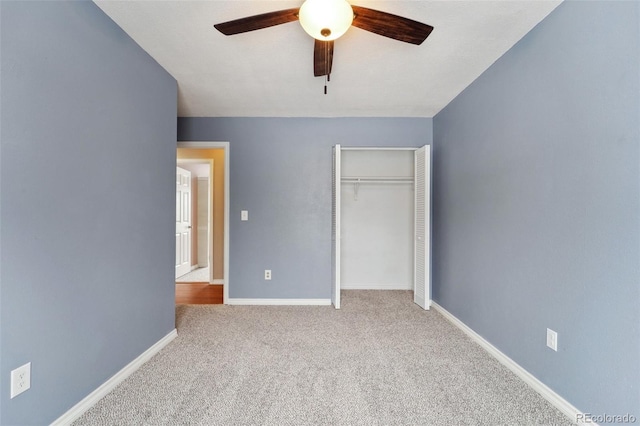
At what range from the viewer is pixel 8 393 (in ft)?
4.16

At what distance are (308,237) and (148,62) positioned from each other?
2317 millimetres

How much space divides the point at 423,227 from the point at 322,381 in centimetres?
212

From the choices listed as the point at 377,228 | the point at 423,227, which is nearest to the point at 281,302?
the point at 377,228

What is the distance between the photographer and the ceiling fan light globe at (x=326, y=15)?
1.41 m

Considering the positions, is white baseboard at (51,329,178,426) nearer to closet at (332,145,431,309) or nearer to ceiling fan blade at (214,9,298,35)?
ceiling fan blade at (214,9,298,35)

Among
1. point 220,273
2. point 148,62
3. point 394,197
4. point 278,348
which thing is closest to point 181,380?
point 278,348

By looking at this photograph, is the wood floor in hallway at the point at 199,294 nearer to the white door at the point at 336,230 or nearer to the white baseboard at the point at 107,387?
the white baseboard at the point at 107,387

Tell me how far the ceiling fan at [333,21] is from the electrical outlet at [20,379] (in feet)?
6.06

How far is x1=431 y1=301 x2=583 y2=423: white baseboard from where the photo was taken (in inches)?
63.7

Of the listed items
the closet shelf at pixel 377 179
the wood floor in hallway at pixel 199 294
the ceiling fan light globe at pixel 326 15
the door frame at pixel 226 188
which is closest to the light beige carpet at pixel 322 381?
the door frame at pixel 226 188

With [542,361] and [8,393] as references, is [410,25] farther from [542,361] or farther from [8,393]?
[8,393]

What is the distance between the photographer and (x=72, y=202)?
1.57m

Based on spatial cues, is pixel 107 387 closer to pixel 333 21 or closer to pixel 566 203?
pixel 333 21

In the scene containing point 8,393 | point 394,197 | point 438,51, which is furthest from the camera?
point 394,197
